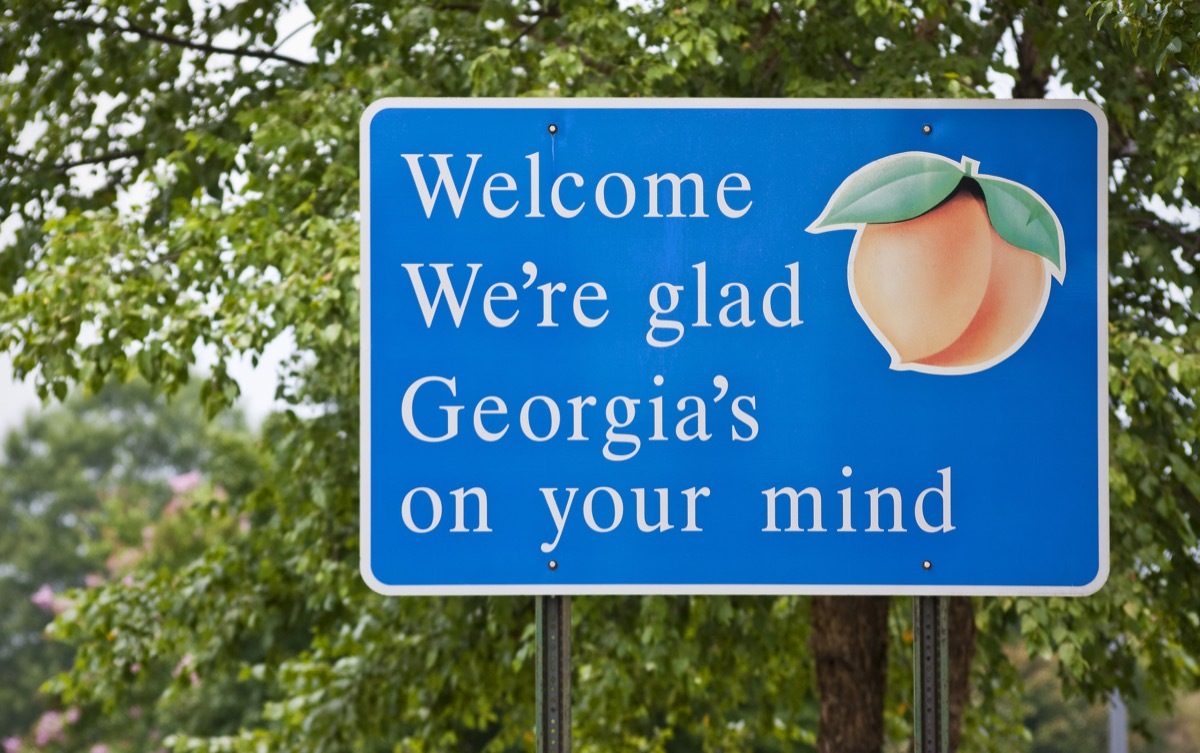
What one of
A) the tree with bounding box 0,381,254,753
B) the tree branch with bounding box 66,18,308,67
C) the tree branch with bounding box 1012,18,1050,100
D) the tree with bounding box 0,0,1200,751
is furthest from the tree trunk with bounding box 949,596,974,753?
the tree with bounding box 0,381,254,753

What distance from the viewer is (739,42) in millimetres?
5805

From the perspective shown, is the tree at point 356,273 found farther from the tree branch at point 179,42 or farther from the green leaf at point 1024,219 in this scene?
the green leaf at point 1024,219

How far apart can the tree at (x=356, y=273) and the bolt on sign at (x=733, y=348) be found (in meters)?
2.38

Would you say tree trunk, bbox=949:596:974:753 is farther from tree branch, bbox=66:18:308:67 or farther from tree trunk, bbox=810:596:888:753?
tree branch, bbox=66:18:308:67

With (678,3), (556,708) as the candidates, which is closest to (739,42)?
(678,3)

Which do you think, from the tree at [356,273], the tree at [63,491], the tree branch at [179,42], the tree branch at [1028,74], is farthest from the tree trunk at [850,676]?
the tree at [63,491]

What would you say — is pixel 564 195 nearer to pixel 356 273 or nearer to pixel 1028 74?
pixel 356 273

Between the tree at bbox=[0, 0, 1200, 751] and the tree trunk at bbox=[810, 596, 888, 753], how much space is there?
0.02m

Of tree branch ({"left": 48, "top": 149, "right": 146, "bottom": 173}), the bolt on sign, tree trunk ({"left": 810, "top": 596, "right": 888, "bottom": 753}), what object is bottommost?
tree trunk ({"left": 810, "top": 596, "right": 888, "bottom": 753})

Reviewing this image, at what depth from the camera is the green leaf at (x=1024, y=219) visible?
2482 millimetres

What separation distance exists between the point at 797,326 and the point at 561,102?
1.89ft

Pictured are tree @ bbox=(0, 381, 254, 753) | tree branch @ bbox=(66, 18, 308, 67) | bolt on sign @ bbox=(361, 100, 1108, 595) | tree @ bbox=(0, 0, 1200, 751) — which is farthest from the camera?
tree @ bbox=(0, 381, 254, 753)

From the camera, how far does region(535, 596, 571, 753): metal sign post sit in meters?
2.52

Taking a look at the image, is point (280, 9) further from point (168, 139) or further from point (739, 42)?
point (739, 42)
